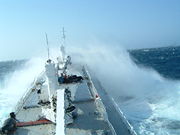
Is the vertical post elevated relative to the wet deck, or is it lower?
elevated

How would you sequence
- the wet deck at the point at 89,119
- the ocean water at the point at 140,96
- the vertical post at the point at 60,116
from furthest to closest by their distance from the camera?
1. the ocean water at the point at 140,96
2. the wet deck at the point at 89,119
3. the vertical post at the point at 60,116

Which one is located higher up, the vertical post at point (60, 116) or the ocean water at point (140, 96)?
the vertical post at point (60, 116)

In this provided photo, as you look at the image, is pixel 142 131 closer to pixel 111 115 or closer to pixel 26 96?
pixel 111 115

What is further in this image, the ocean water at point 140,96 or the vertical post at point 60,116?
the ocean water at point 140,96

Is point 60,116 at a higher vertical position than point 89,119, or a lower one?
higher

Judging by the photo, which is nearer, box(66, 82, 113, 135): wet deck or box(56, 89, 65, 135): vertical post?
box(56, 89, 65, 135): vertical post

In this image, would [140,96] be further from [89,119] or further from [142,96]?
[89,119]

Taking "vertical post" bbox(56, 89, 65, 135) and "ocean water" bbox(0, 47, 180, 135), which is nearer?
"vertical post" bbox(56, 89, 65, 135)

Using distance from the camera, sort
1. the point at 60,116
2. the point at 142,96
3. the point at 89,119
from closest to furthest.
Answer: the point at 60,116 → the point at 89,119 → the point at 142,96

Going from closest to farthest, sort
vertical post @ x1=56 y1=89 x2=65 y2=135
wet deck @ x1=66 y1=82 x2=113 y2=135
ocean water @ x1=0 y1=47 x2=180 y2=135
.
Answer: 1. vertical post @ x1=56 y1=89 x2=65 y2=135
2. wet deck @ x1=66 y1=82 x2=113 y2=135
3. ocean water @ x1=0 y1=47 x2=180 y2=135

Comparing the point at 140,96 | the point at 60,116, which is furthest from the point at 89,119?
the point at 140,96

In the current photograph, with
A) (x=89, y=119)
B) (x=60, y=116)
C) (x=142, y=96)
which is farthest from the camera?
(x=142, y=96)

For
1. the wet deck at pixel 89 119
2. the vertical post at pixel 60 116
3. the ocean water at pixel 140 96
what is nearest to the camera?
the vertical post at pixel 60 116

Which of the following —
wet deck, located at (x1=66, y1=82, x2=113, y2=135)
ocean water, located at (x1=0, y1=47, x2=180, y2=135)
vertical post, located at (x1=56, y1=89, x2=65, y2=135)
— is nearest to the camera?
vertical post, located at (x1=56, y1=89, x2=65, y2=135)
